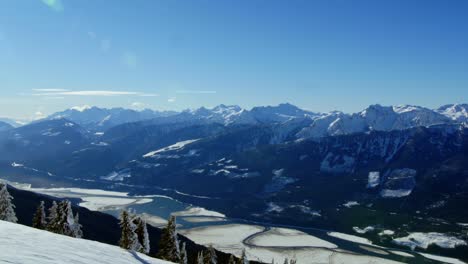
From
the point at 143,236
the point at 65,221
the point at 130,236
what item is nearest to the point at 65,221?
the point at 65,221

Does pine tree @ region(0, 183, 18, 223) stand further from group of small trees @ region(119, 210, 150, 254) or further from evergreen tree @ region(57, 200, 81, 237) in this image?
group of small trees @ region(119, 210, 150, 254)

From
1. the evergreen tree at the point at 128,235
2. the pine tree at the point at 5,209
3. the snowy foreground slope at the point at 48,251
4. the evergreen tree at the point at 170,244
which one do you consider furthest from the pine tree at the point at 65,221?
the snowy foreground slope at the point at 48,251

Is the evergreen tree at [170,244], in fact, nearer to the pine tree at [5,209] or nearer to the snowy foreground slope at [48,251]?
the pine tree at [5,209]

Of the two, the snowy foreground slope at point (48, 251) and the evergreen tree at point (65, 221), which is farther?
the evergreen tree at point (65, 221)

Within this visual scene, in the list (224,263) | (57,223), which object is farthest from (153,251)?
(57,223)

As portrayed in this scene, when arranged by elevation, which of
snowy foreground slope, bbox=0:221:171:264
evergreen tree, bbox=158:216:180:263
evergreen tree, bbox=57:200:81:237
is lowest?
evergreen tree, bbox=158:216:180:263

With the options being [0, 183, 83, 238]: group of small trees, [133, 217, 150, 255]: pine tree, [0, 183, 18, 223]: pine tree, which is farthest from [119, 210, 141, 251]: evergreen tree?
[0, 183, 18, 223]: pine tree

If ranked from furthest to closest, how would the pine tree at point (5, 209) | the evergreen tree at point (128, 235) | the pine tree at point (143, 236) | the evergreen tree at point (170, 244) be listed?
the pine tree at point (5, 209)
the evergreen tree at point (170, 244)
the pine tree at point (143, 236)
the evergreen tree at point (128, 235)

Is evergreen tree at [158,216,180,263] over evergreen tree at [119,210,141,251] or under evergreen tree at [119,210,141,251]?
under

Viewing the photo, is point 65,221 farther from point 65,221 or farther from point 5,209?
point 5,209
